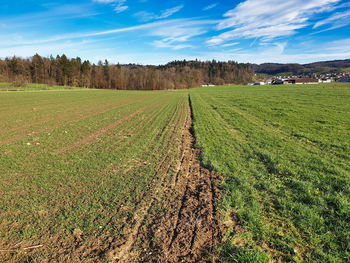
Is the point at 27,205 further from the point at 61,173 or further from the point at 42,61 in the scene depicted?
the point at 42,61

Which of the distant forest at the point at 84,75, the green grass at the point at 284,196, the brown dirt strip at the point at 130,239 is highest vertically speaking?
the distant forest at the point at 84,75

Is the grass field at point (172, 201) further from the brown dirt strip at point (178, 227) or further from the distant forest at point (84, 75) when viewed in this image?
the distant forest at point (84, 75)

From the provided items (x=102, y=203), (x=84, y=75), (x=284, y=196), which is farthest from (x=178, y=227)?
(x=84, y=75)

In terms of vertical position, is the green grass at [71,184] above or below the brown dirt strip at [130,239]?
above

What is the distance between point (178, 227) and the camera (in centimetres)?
404

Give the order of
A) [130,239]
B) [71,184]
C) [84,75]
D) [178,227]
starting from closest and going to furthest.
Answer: [130,239]
[178,227]
[71,184]
[84,75]

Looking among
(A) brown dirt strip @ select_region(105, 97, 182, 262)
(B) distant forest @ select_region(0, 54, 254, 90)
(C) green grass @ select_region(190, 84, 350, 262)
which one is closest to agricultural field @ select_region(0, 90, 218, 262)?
(A) brown dirt strip @ select_region(105, 97, 182, 262)

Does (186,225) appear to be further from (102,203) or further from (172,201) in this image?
(102,203)

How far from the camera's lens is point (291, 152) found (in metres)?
8.12

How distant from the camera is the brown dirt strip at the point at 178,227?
11.1 ft

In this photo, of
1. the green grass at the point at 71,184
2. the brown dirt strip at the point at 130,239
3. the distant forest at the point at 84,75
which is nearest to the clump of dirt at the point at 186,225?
the brown dirt strip at the point at 130,239

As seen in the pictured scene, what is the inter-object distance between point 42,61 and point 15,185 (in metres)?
111

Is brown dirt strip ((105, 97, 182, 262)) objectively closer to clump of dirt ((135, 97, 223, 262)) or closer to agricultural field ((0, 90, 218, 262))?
agricultural field ((0, 90, 218, 262))

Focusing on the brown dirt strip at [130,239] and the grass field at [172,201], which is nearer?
the brown dirt strip at [130,239]
